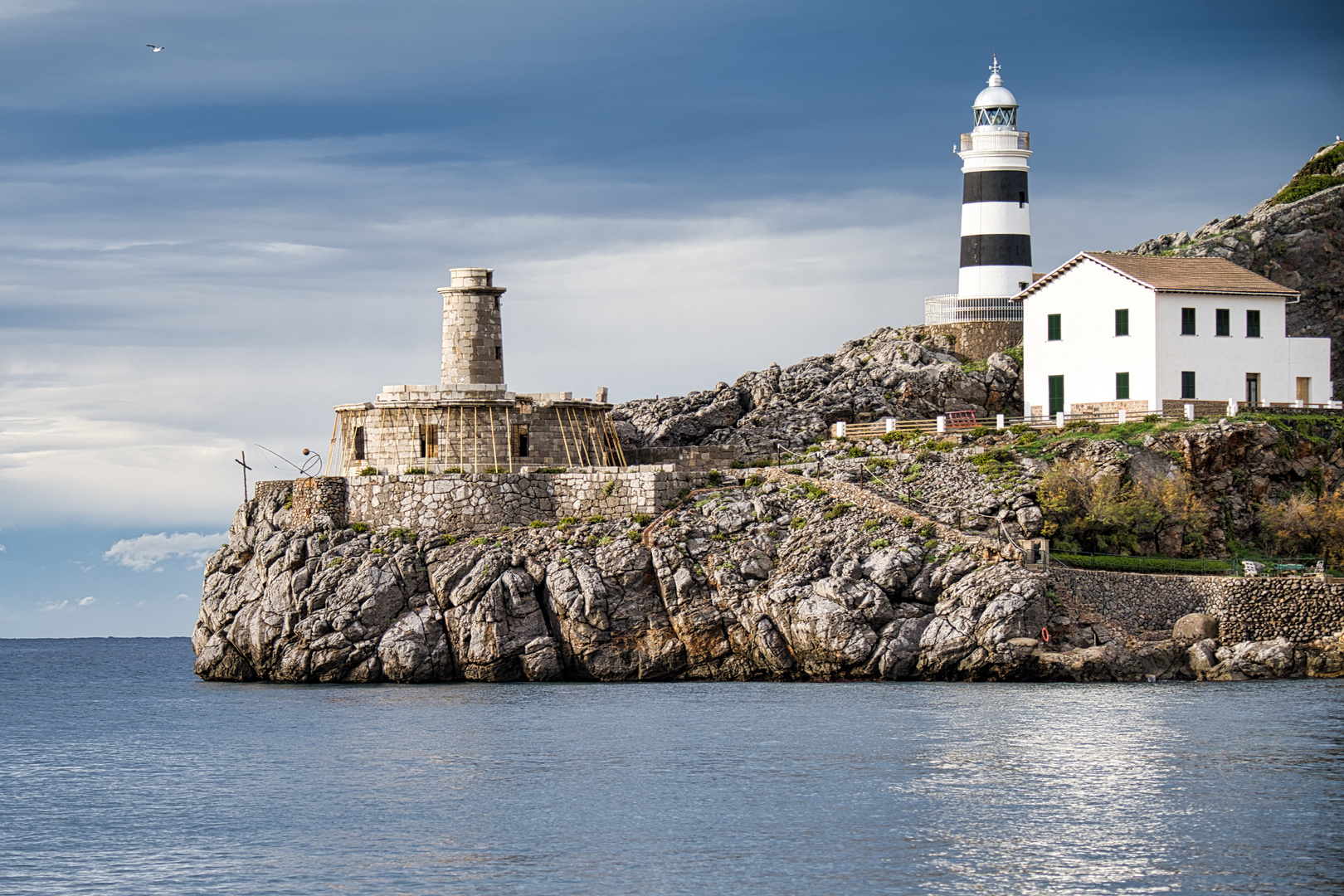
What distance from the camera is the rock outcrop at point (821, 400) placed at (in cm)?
6481

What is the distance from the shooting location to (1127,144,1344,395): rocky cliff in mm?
70312

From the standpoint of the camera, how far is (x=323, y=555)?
5462cm

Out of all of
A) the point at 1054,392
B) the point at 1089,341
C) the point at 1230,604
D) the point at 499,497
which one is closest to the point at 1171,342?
the point at 1089,341

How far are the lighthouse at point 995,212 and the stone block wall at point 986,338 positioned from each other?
1.18 feet

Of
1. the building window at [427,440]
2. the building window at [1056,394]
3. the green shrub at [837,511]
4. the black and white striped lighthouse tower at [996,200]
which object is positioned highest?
→ the black and white striped lighthouse tower at [996,200]

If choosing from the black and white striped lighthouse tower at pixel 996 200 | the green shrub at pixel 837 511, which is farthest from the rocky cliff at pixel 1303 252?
the green shrub at pixel 837 511

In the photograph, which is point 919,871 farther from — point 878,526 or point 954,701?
point 878,526

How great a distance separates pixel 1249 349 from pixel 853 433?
15.0 metres

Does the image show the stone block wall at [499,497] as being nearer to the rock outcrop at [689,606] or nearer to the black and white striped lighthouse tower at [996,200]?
the rock outcrop at [689,606]

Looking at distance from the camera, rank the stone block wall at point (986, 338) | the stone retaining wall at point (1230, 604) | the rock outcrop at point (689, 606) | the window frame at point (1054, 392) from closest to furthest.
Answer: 1. the rock outcrop at point (689, 606)
2. the stone retaining wall at point (1230, 604)
3. the window frame at point (1054, 392)
4. the stone block wall at point (986, 338)

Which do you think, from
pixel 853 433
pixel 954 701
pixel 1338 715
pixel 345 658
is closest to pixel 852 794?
pixel 954 701

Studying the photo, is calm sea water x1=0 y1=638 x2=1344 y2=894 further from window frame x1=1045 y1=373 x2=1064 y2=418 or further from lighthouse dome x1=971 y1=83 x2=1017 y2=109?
lighthouse dome x1=971 y1=83 x2=1017 y2=109

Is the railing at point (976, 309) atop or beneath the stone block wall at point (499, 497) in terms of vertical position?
atop

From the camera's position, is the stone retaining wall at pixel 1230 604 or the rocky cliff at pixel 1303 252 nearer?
the stone retaining wall at pixel 1230 604
